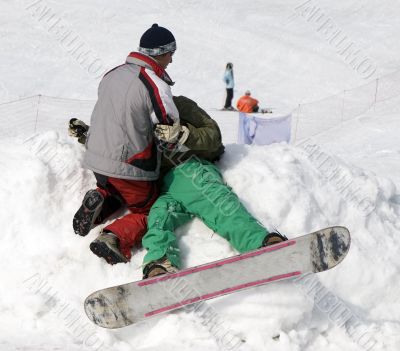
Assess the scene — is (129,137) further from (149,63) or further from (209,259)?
(209,259)

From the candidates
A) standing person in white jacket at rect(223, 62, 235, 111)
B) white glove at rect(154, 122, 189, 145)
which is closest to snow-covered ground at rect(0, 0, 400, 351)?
white glove at rect(154, 122, 189, 145)

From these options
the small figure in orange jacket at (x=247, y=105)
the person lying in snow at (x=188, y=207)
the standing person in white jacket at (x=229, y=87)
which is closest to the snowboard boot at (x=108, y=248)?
the person lying in snow at (x=188, y=207)

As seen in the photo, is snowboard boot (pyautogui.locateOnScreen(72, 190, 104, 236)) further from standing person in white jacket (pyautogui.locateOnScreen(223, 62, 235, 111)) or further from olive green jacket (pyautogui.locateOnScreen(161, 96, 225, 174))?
standing person in white jacket (pyautogui.locateOnScreen(223, 62, 235, 111))

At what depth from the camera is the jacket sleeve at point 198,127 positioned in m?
4.02

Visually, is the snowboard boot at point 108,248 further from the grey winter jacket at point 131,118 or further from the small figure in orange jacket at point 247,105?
the small figure in orange jacket at point 247,105

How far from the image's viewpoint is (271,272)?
140 inches

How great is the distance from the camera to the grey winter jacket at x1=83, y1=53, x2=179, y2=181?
3.83 metres

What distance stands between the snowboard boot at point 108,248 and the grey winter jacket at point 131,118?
1.23 ft

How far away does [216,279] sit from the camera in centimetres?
355

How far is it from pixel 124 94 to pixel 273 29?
18446 millimetres

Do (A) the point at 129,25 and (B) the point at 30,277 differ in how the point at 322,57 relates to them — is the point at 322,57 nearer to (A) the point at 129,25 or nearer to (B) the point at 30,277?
(A) the point at 129,25

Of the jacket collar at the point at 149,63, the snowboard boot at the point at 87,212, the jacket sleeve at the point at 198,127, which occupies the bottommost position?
the snowboard boot at the point at 87,212

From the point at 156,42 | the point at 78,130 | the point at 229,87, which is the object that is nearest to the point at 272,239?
the point at 156,42

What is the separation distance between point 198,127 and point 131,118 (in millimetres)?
555
